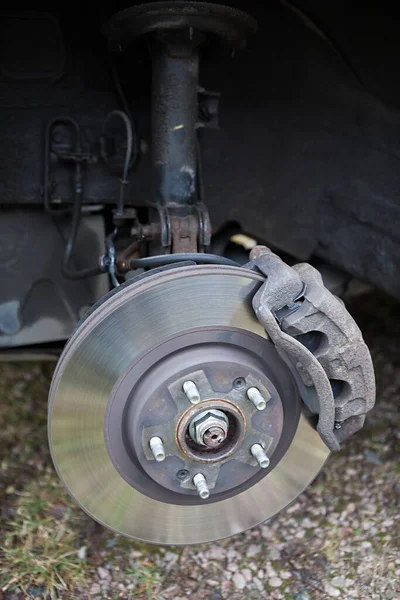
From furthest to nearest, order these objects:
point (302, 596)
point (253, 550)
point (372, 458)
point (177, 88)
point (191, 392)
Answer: point (372, 458) → point (253, 550) → point (302, 596) → point (177, 88) → point (191, 392)

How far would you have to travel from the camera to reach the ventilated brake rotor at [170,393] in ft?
3.39

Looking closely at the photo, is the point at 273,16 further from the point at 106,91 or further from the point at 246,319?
the point at 246,319

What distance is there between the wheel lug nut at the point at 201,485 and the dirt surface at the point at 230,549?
34cm

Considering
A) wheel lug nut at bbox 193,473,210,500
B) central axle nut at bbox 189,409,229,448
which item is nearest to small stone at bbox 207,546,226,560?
wheel lug nut at bbox 193,473,210,500

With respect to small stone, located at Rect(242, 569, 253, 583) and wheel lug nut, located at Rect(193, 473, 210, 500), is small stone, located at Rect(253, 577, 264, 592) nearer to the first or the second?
small stone, located at Rect(242, 569, 253, 583)

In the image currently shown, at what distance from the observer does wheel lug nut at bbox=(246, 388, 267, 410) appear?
105cm

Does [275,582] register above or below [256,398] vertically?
below

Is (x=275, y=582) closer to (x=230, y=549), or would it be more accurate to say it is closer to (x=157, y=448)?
(x=230, y=549)

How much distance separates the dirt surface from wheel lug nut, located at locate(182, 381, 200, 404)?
1.70 ft

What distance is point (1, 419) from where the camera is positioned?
180 cm

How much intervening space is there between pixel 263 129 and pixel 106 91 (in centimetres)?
37

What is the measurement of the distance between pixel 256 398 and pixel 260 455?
11 centimetres

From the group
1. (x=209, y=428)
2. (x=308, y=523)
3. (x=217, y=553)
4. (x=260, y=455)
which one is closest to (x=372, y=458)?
(x=308, y=523)

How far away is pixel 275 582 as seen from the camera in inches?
52.2
